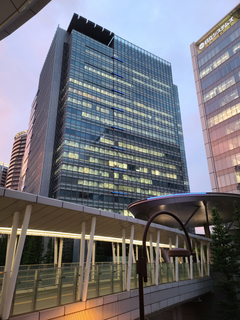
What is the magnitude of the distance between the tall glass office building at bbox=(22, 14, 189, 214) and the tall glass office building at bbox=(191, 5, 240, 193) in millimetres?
29543

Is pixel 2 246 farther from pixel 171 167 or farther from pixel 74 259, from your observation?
pixel 171 167

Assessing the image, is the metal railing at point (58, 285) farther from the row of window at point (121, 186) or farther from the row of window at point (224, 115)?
the row of window at point (121, 186)

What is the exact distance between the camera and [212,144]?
56781 millimetres

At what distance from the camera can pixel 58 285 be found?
873 cm

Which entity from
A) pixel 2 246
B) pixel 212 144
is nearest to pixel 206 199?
pixel 212 144

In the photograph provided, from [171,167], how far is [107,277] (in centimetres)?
8266

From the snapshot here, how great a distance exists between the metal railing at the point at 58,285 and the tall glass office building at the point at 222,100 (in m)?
45.1

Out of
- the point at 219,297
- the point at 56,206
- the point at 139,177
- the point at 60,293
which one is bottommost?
the point at 219,297

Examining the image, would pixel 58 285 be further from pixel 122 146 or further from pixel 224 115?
pixel 122 146

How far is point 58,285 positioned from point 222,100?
5821 centimetres

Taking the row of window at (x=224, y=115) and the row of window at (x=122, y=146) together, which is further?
the row of window at (x=122, y=146)

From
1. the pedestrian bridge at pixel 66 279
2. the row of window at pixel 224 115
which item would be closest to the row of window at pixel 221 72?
the row of window at pixel 224 115

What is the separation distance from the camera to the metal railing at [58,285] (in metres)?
7.60

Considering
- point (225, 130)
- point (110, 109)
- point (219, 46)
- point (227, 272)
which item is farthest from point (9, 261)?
point (110, 109)
